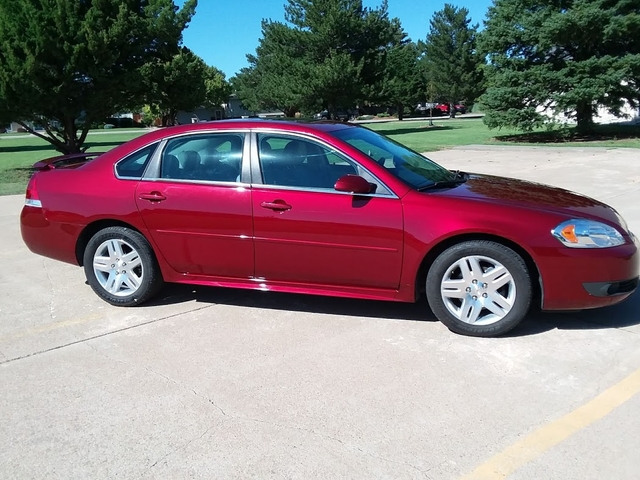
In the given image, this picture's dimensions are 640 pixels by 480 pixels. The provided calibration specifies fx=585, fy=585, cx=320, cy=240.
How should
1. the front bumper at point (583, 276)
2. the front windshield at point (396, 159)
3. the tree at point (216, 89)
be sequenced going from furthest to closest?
the tree at point (216, 89)
the front windshield at point (396, 159)
the front bumper at point (583, 276)

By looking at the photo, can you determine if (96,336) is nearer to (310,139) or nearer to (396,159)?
(310,139)

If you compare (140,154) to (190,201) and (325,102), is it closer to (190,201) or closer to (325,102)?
(190,201)

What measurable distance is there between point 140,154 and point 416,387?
9.89 ft

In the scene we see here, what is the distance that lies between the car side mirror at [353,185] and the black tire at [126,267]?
5.82ft

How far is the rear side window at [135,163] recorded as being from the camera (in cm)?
491

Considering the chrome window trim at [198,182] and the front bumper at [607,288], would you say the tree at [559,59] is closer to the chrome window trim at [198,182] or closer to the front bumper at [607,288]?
the front bumper at [607,288]

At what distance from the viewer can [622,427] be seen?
3.01m

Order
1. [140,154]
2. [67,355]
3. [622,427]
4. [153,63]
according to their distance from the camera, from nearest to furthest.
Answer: [622,427] → [67,355] → [140,154] → [153,63]

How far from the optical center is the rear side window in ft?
16.1

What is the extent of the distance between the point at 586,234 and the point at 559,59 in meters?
23.5

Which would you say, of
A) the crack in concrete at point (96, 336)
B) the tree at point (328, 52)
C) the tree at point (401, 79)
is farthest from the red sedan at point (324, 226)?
the tree at point (401, 79)

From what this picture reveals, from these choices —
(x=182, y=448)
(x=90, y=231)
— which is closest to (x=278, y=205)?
(x=90, y=231)

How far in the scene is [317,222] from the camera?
4.30 m

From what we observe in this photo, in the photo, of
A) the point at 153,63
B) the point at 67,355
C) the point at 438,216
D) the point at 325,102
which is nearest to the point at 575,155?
the point at 153,63
